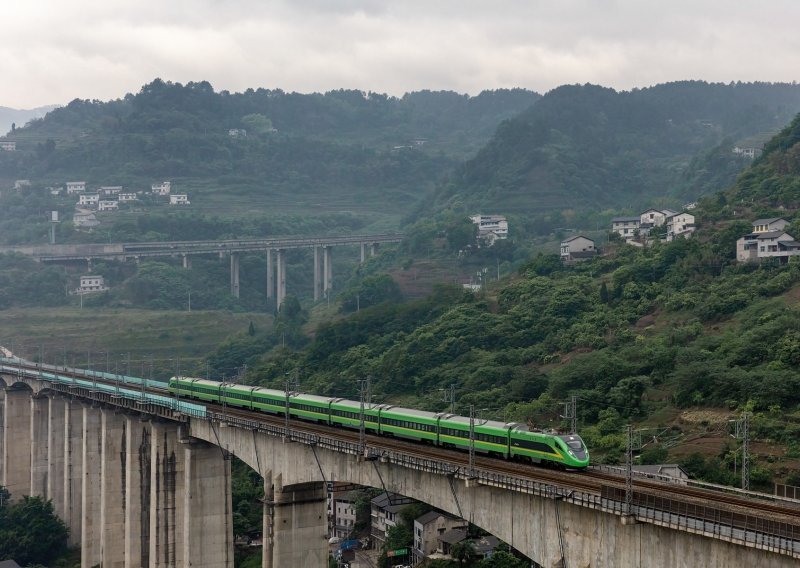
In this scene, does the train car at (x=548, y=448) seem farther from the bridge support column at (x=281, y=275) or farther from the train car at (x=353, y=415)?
the bridge support column at (x=281, y=275)

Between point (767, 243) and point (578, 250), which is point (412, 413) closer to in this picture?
point (767, 243)

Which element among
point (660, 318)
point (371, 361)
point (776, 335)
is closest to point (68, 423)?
point (371, 361)

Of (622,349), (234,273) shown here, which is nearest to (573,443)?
(622,349)

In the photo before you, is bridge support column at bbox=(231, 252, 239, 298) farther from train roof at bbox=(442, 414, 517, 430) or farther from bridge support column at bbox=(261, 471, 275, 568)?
train roof at bbox=(442, 414, 517, 430)

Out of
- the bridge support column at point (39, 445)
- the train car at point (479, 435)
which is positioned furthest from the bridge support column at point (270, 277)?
the train car at point (479, 435)

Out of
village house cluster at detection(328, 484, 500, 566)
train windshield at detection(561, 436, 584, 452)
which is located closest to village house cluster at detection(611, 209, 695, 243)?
village house cluster at detection(328, 484, 500, 566)
